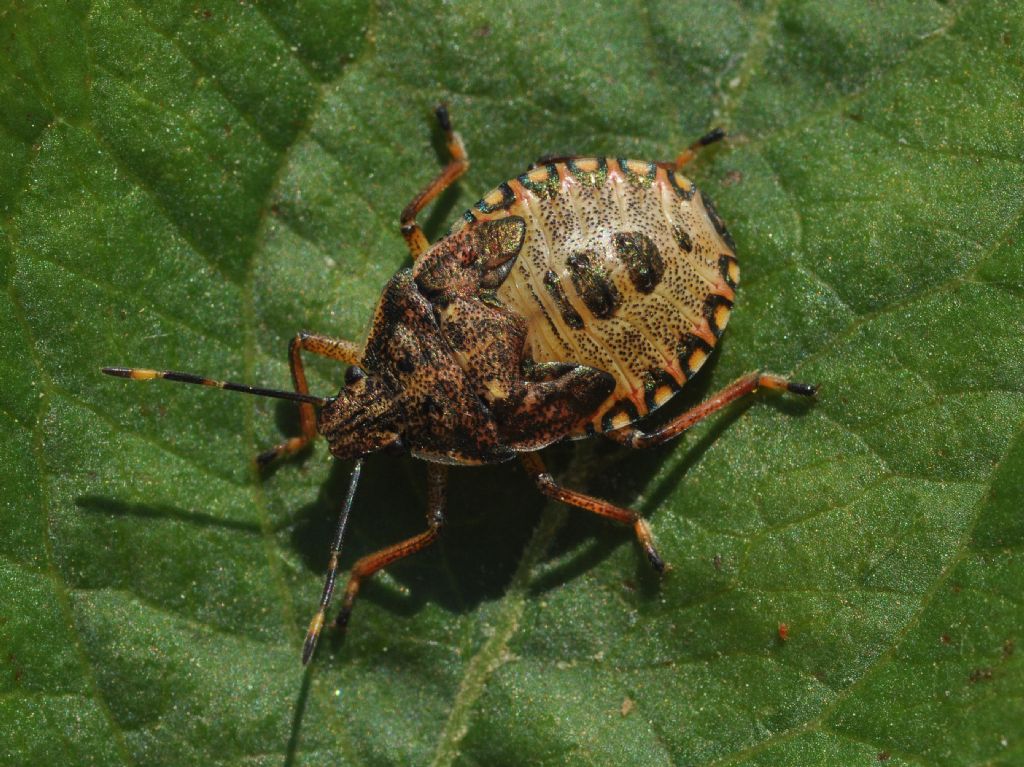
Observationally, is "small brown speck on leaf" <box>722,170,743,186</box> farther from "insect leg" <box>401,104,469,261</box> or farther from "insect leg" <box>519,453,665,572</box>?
"insect leg" <box>519,453,665,572</box>

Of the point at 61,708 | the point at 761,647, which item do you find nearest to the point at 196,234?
the point at 61,708

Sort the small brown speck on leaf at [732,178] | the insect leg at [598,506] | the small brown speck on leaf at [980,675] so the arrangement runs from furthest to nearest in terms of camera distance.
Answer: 1. the small brown speck on leaf at [732,178]
2. the insect leg at [598,506]
3. the small brown speck on leaf at [980,675]

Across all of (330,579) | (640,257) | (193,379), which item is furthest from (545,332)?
(193,379)

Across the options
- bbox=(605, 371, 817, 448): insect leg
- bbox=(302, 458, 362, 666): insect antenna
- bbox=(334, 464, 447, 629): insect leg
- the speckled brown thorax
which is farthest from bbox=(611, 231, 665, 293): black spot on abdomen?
bbox=(302, 458, 362, 666): insect antenna

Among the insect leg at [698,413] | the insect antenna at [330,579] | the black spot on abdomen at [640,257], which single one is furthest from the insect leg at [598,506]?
the black spot on abdomen at [640,257]

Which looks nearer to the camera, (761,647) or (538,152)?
(761,647)

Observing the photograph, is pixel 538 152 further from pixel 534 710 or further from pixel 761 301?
pixel 534 710

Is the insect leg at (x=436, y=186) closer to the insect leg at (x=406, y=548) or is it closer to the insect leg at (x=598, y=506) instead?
the insect leg at (x=406, y=548)
